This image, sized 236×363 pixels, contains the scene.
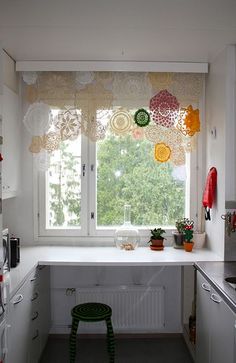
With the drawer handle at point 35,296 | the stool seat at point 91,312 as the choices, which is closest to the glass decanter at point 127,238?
the stool seat at point 91,312

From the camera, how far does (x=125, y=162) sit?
11.8ft

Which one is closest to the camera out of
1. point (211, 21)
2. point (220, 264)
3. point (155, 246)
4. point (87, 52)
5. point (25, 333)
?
point (211, 21)

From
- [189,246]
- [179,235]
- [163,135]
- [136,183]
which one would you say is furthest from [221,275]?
[163,135]

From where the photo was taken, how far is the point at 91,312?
2904 mm

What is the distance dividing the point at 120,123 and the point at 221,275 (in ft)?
5.15

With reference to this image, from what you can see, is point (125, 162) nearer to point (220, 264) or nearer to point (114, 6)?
point (220, 264)

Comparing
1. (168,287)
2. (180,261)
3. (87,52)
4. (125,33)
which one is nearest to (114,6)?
(125,33)

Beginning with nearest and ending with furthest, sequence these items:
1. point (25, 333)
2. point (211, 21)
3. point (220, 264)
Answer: point (211, 21) → point (25, 333) → point (220, 264)

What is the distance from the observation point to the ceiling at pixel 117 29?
221cm

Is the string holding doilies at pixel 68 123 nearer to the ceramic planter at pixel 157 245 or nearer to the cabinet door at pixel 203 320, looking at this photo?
the ceramic planter at pixel 157 245

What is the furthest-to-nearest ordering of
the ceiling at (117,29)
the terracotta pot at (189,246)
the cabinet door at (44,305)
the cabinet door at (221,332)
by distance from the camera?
the terracotta pot at (189,246) < the cabinet door at (44,305) < the ceiling at (117,29) < the cabinet door at (221,332)

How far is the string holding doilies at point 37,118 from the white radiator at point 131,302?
1.46 meters

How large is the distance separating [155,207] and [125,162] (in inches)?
19.6

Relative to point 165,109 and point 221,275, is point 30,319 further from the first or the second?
point 165,109
